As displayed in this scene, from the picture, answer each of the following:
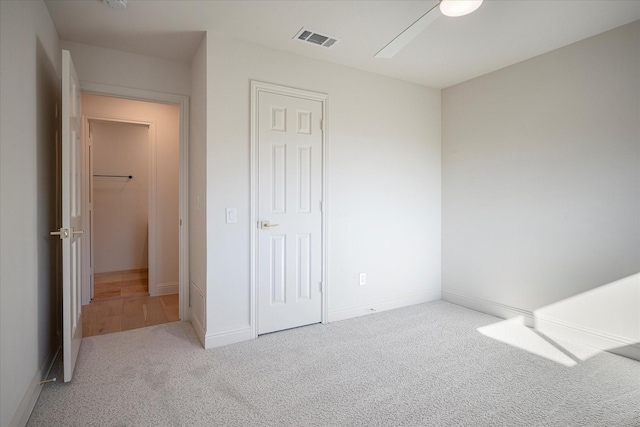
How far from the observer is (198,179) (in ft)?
9.74

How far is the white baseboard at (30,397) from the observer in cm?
167

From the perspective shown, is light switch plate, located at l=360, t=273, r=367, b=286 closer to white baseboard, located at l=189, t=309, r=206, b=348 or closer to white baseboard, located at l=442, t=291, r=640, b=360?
white baseboard, located at l=442, t=291, r=640, b=360

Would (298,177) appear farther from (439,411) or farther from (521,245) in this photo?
(521,245)

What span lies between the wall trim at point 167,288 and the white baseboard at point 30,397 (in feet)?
6.10

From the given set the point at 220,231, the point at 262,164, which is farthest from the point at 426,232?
the point at 220,231

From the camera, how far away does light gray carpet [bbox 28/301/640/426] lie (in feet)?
5.96

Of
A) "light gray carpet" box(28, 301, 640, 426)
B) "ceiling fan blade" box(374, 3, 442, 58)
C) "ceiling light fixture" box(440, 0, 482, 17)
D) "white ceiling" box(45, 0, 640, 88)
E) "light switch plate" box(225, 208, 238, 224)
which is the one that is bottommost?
"light gray carpet" box(28, 301, 640, 426)

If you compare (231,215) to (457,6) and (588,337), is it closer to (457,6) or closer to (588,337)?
(457,6)

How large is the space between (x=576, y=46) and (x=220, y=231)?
3.45 metres

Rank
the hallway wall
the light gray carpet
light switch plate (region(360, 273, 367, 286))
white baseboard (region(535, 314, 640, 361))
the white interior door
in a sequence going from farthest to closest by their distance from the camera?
the hallway wall, light switch plate (region(360, 273, 367, 286)), the white interior door, white baseboard (region(535, 314, 640, 361)), the light gray carpet

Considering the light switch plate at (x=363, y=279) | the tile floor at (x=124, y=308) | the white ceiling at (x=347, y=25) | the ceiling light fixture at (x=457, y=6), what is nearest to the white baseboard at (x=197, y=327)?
the tile floor at (x=124, y=308)

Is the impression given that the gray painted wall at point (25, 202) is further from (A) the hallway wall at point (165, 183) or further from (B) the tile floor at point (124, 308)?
(A) the hallway wall at point (165, 183)

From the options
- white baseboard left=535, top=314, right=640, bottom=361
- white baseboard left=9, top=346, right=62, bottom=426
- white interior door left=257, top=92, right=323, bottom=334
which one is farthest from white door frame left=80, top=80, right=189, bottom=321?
white baseboard left=535, top=314, right=640, bottom=361

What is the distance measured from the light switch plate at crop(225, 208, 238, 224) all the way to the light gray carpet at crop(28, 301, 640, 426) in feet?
3.42
